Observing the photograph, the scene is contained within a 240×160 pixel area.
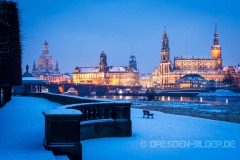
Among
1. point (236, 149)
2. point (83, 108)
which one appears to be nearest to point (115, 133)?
point (83, 108)

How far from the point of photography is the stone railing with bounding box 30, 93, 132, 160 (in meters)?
9.86

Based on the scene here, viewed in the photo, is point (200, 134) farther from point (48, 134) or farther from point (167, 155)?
point (48, 134)

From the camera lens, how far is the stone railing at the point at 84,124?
986 centimetres

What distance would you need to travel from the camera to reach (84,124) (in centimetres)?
1405

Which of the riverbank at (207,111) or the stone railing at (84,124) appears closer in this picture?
the stone railing at (84,124)

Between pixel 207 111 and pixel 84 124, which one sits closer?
pixel 84 124

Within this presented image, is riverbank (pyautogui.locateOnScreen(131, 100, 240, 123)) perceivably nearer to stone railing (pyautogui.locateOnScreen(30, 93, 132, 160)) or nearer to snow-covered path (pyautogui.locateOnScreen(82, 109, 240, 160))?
snow-covered path (pyautogui.locateOnScreen(82, 109, 240, 160))

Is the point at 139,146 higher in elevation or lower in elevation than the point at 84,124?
lower

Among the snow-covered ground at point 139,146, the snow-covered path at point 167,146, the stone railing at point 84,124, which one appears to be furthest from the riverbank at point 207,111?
the stone railing at point 84,124

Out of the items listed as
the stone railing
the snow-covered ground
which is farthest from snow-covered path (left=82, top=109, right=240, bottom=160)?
the stone railing

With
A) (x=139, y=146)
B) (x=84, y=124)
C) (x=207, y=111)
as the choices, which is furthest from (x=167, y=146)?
(x=207, y=111)

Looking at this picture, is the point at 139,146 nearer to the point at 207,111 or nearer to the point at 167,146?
the point at 167,146

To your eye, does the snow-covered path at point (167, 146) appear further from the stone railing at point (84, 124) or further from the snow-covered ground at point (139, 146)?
the stone railing at point (84, 124)

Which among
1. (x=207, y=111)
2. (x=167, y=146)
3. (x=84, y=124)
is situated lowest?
(x=207, y=111)
